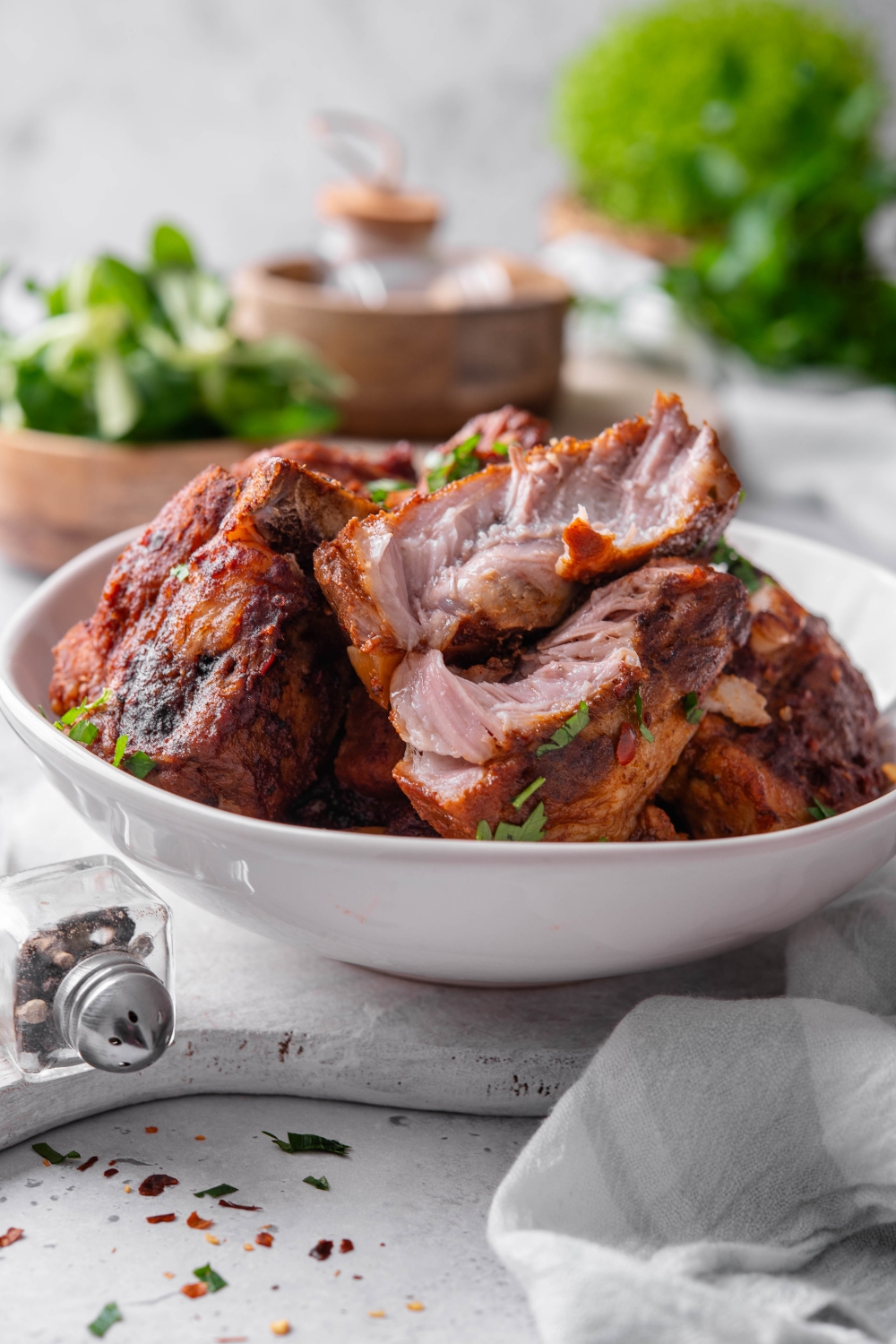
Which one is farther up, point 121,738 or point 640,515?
point 640,515

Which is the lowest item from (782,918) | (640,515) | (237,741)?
(782,918)

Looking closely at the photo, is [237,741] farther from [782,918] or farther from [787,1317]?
→ [787,1317]

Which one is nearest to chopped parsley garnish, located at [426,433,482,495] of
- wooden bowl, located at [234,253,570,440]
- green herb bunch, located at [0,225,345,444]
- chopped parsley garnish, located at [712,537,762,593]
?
chopped parsley garnish, located at [712,537,762,593]

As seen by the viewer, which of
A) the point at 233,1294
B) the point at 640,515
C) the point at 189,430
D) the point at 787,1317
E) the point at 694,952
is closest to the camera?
the point at 787,1317

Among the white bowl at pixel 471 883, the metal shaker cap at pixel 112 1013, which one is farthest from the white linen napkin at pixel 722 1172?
the metal shaker cap at pixel 112 1013

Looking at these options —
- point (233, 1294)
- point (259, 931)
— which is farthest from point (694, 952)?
point (233, 1294)

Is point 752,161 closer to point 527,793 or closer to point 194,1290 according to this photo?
point 527,793

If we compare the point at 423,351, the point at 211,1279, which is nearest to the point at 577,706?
the point at 211,1279
